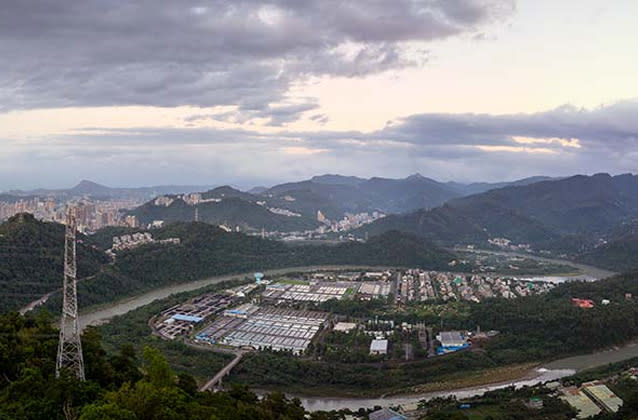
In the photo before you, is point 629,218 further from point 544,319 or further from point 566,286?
point 544,319

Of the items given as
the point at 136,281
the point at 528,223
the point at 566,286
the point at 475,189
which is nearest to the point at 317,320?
the point at 136,281

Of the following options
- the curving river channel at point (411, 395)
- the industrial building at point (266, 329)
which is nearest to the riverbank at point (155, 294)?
the curving river channel at point (411, 395)

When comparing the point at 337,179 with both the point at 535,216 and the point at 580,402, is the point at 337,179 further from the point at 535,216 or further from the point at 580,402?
the point at 580,402

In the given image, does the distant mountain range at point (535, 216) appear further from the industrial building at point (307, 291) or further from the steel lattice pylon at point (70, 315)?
the steel lattice pylon at point (70, 315)

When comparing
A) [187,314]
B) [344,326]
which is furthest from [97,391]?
[187,314]

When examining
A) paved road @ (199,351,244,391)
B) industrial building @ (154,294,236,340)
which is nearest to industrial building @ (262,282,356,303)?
industrial building @ (154,294,236,340)

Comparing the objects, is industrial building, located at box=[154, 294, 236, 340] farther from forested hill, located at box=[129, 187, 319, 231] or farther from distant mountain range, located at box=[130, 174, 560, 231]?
distant mountain range, located at box=[130, 174, 560, 231]
